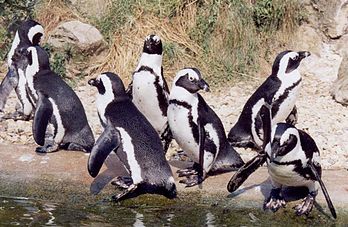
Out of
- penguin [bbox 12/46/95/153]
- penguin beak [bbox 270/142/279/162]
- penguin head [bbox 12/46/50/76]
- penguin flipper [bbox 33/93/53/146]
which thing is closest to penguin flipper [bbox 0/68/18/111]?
penguin head [bbox 12/46/50/76]

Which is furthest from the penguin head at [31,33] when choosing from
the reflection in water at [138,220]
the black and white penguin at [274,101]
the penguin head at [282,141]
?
the penguin head at [282,141]

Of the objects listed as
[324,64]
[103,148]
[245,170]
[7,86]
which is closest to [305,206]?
[245,170]

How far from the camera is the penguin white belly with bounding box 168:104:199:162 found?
20.7ft

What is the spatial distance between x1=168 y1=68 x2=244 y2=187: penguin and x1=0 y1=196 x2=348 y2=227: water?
465 mm

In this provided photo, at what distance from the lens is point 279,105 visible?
296 inches

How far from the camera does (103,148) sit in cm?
600

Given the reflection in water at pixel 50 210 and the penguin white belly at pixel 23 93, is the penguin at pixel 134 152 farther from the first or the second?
the penguin white belly at pixel 23 93

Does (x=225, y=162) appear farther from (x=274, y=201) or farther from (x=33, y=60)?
(x=33, y=60)

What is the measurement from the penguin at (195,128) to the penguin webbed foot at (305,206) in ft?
2.85

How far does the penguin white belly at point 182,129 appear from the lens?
630cm

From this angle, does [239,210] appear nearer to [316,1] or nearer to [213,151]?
[213,151]

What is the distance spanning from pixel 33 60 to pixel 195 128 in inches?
82.1

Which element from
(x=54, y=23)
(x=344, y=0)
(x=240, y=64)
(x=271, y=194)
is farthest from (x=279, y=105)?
(x=54, y=23)

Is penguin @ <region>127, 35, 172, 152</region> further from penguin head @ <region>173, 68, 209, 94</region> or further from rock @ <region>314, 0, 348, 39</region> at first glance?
rock @ <region>314, 0, 348, 39</region>
